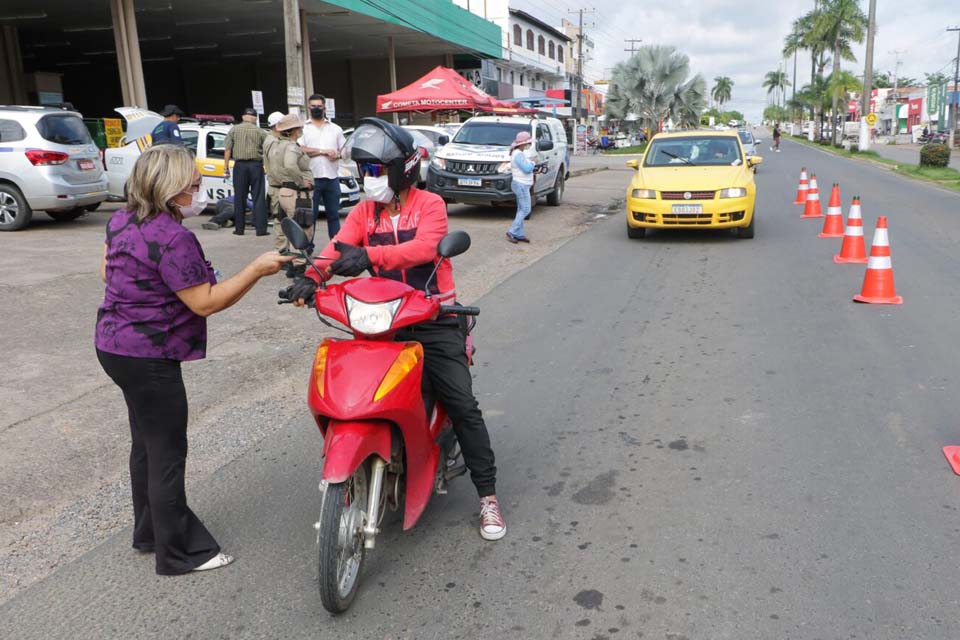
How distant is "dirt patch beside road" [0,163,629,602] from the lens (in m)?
3.95

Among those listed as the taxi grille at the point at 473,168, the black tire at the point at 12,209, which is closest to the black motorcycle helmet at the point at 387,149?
the black tire at the point at 12,209

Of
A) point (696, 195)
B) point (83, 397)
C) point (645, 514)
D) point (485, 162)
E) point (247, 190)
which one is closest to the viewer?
point (645, 514)

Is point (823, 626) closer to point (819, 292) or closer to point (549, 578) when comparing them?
point (549, 578)

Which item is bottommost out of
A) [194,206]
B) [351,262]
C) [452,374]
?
[452,374]

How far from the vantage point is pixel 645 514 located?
389 cm

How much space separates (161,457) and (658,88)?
4960 centimetres

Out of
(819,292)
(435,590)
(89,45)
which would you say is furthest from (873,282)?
(89,45)

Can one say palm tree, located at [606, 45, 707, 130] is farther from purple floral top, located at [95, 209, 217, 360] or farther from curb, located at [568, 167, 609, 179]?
purple floral top, located at [95, 209, 217, 360]

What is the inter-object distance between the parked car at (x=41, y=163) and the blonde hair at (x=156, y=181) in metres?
10.8

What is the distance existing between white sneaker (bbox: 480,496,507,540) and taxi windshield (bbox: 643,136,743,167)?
34.4 ft

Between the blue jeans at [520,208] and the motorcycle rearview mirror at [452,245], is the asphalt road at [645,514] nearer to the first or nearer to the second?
the motorcycle rearview mirror at [452,245]

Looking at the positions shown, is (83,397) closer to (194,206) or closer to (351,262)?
(194,206)

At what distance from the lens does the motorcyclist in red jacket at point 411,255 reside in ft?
11.3

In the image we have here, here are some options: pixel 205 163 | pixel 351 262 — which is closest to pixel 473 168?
pixel 205 163
